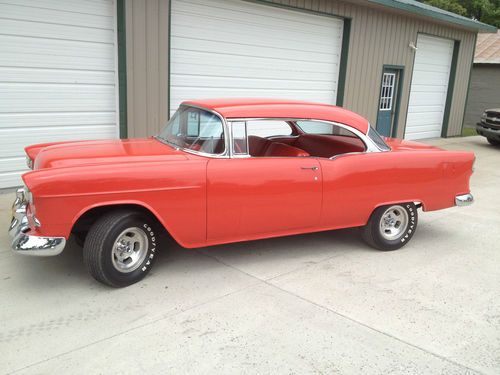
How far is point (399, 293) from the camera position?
423 cm

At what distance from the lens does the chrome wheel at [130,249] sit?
159 inches

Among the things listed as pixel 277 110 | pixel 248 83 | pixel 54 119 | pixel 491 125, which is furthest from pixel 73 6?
pixel 491 125

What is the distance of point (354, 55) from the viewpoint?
11.6 metres

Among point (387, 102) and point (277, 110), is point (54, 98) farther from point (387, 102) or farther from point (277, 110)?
point (387, 102)

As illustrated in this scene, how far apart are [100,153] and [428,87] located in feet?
42.8

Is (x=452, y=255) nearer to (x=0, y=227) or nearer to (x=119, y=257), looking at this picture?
(x=119, y=257)

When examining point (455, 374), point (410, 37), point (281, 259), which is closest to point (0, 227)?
point (281, 259)

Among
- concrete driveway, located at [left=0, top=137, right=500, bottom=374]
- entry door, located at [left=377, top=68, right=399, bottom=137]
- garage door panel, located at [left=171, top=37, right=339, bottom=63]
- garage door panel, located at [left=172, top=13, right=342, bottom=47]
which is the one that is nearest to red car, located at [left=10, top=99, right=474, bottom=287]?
concrete driveway, located at [left=0, top=137, right=500, bottom=374]

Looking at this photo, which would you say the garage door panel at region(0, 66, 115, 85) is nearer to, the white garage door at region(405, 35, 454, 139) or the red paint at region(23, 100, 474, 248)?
the red paint at region(23, 100, 474, 248)

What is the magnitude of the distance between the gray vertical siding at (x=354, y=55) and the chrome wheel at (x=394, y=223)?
4.44 m

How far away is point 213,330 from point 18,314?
153 centimetres

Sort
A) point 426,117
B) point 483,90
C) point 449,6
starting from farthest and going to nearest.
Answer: point 449,6 < point 483,90 < point 426,117

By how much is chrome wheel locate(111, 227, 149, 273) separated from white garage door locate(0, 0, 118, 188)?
12.6ft

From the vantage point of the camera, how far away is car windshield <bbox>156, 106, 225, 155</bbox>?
4398mm
